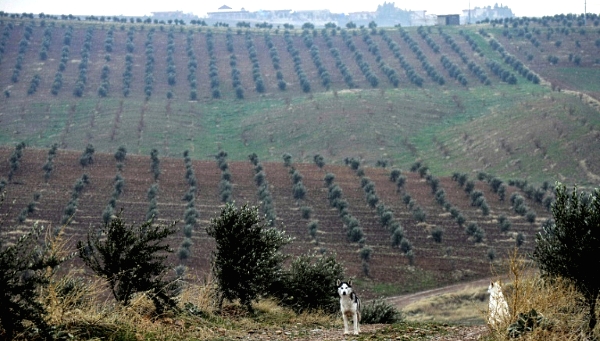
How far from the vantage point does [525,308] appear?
14609 mm

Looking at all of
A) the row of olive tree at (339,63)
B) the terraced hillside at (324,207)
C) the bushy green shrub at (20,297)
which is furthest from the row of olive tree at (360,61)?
the bushy green shrub at (20,297)

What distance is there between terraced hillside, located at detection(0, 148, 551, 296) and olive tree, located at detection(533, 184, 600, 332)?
1033 inches

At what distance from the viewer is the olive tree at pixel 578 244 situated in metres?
14.9

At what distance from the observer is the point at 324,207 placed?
5847 centimetres

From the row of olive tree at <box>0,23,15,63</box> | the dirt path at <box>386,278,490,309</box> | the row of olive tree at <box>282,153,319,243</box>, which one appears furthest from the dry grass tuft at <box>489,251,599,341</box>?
the row of olive tree at <box>0,23,15,63</box>

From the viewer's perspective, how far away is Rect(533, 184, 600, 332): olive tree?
1492cm

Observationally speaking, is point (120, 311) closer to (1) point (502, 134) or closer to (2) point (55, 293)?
(2) point (55, 293)

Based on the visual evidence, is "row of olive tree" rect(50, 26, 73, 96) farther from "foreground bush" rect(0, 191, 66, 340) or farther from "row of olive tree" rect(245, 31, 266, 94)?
"foreground bush" rect(0, 191, 66, 340)

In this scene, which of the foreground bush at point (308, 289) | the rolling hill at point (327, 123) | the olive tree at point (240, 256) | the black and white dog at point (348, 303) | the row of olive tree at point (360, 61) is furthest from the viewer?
the row of olive tree at point (360, 61)

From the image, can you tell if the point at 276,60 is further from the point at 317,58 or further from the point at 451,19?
the point at 451,19

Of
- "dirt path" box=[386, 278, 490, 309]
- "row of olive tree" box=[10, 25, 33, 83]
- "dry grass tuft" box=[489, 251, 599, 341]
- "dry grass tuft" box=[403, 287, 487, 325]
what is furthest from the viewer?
"row of olive tree" box=[10, 25, 33, 83]

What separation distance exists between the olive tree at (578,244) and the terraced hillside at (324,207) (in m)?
26.2

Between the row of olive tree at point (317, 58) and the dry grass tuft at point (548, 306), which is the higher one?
the row of olive tree at point (317, 58)

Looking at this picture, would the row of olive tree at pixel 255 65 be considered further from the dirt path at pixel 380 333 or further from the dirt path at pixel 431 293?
the dirt path at pixel 380 333
